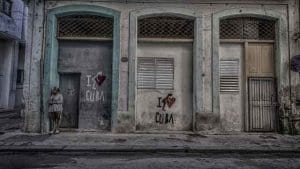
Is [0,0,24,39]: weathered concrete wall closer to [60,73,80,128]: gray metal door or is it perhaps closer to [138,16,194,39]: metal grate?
[60,73,80,128]: gray metal door

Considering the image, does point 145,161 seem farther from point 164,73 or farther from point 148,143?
point 164,73

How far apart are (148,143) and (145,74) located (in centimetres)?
341

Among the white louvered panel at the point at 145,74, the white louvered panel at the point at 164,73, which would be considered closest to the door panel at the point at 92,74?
the white louvered panel at the point at 145,74

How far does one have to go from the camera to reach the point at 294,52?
12320mm

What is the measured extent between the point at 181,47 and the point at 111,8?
3.10 meters

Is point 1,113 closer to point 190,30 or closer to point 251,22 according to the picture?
point 190,30

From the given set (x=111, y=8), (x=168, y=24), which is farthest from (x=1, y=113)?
(x=168, y=24)

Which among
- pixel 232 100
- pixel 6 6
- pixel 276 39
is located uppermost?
pixel 6 6

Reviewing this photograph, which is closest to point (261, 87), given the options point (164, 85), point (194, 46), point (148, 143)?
point (194, 46)

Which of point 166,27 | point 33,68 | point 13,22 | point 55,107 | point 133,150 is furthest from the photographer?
point 13,22

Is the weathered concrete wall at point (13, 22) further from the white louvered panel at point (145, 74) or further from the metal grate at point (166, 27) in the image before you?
the white louvered panel at point (145, 74)

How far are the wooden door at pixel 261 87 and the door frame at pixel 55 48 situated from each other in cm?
510

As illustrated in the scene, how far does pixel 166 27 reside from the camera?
41.0ft

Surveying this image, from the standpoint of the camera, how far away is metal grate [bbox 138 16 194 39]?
12.5 meters
